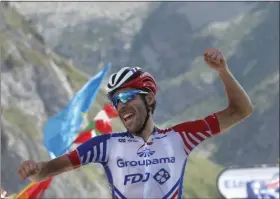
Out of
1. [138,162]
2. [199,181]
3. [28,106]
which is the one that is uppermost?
[28,106]

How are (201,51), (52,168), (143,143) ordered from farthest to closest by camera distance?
1. (201,51)
2. (143,143)
3. (52,168)

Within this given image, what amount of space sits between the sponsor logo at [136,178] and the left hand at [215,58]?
95cm

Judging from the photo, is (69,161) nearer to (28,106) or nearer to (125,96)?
(125,96)

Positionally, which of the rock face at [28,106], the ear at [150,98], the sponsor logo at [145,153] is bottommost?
the sponsor logo at [145,153]

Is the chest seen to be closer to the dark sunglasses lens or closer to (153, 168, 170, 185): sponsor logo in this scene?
(153, 168, 170, 185): sponsor logo

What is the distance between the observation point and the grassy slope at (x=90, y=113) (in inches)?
2464

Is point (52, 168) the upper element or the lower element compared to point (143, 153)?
upper

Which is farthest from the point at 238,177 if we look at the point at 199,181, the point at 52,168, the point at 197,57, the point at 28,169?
the point at 197,57

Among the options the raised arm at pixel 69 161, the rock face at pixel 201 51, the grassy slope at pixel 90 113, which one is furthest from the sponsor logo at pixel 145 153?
the rock face at pixel 201 51

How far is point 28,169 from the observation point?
4469 millimetres

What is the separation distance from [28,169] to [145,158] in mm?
923

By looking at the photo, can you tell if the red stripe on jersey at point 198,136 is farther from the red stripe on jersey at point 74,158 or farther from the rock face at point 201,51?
the rock face at point 201,51

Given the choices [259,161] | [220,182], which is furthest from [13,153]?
[259,161]

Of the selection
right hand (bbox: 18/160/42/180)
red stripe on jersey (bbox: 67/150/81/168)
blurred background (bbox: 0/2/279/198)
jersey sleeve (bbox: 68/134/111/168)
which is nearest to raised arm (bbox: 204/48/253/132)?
jersey sleeve (bbox: 68/134/111/168)
